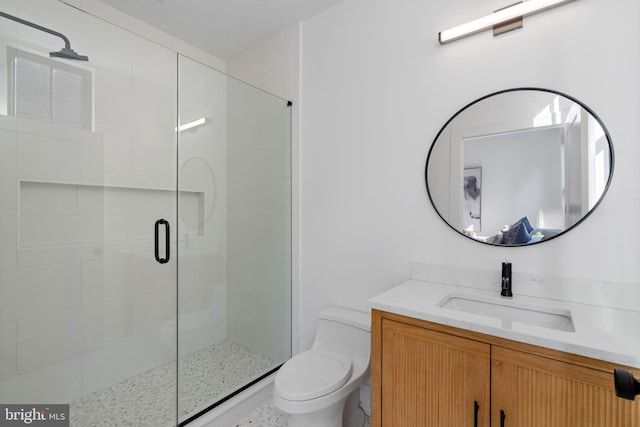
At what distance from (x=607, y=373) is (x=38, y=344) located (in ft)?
7.55

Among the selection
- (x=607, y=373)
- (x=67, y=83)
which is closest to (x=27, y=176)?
(x=67, y=83)

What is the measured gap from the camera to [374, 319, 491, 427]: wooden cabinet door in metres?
1.00

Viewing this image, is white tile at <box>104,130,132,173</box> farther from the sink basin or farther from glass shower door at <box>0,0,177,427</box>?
the sink basin

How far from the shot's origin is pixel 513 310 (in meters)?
1.27

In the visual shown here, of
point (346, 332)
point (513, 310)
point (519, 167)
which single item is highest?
point (519, 167)

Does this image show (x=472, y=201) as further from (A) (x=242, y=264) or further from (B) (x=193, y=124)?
(B) (x=193, y=124)

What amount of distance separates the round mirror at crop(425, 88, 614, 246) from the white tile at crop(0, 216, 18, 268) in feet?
6.61

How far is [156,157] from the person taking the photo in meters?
1.87

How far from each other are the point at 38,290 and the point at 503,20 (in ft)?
8.37

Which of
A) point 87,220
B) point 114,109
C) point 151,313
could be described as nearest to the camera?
point 87,220

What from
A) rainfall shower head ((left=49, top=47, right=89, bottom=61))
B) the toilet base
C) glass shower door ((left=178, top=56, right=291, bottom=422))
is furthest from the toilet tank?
rainfall shower head ((left=49, top=47, right=89, bottom=61))

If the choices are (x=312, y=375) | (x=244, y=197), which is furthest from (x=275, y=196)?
(x=312, y=375)

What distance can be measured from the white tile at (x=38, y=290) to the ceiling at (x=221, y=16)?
1.65 m

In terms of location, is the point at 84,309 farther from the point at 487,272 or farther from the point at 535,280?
the point at 535,280
